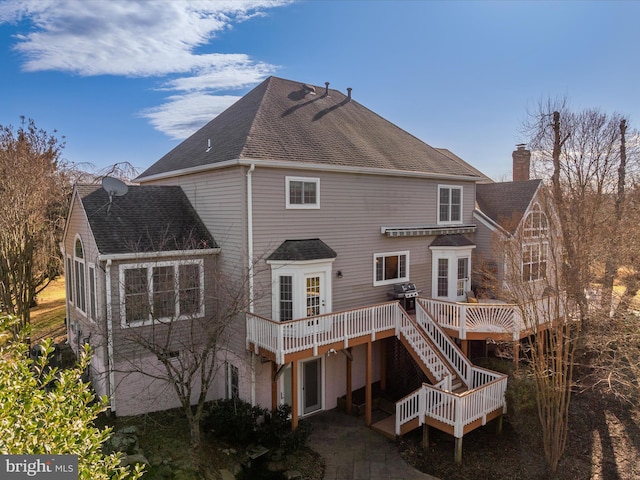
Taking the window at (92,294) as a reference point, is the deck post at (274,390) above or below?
below

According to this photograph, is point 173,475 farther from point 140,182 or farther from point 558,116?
point 558,116

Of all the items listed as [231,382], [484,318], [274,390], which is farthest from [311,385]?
[484,318]

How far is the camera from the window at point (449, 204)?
59.2ft

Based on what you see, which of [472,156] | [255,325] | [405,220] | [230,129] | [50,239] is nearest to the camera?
[255,325]

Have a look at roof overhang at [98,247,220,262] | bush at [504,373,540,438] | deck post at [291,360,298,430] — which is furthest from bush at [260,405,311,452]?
bush at [504,373,540,438]

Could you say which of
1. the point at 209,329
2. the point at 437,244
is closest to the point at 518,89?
the point at 437,244

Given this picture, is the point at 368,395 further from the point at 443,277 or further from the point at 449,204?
the point at 449,204

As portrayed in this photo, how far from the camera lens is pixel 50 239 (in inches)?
926

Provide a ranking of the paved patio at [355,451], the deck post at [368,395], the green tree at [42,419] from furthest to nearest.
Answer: the deck post at [368,395] < the paved patio at [355,451] < the green tree at [42,419]

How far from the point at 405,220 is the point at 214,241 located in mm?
7669

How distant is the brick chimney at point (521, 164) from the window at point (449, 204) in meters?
7.91

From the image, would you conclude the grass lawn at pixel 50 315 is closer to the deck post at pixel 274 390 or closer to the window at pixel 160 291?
the window at pixel 160 291

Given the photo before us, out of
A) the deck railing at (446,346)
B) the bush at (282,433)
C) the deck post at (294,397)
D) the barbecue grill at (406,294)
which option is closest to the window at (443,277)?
the barbecue grill at (406,294)

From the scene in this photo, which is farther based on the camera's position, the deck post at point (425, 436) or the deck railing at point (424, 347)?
the deck railing at point (424, 347)
